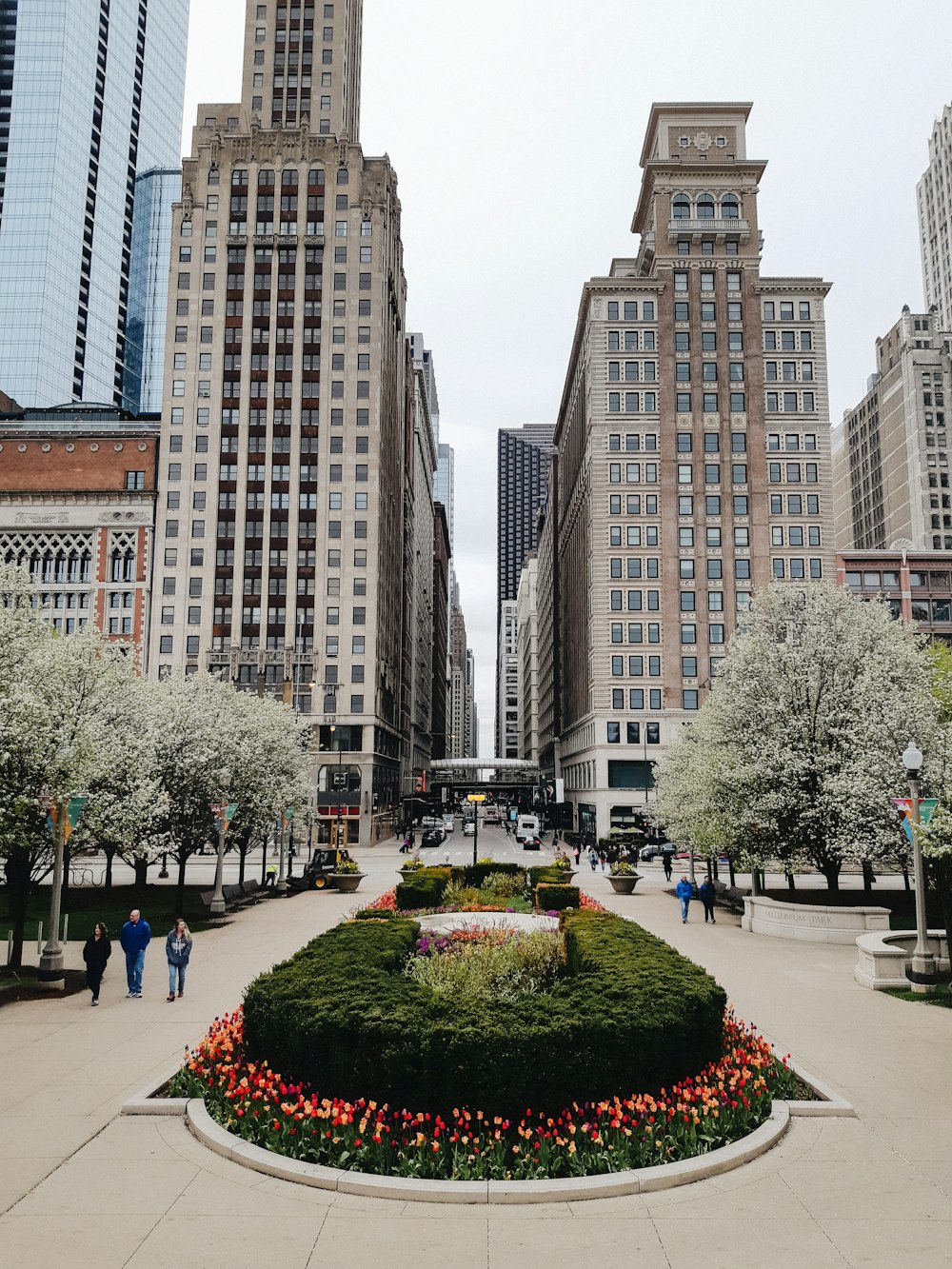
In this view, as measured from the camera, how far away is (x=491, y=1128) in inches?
398

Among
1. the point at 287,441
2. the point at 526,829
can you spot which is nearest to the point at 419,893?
the point at 526,829

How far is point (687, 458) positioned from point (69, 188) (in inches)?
5176

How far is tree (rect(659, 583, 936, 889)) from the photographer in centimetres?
2689

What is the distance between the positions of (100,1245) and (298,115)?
111287 mm

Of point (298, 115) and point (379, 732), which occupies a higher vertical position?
point (298, 115)

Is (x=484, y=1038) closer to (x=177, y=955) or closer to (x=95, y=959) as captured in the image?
(x=177, y=955)

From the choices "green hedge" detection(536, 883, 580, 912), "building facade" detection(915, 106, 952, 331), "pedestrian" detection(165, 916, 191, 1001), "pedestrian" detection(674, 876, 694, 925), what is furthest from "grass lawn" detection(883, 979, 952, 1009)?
"building facade" detection(915, 106, 952, 331)

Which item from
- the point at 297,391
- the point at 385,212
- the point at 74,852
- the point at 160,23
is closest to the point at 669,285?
the point at 385,212

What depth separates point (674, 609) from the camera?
8300 cm

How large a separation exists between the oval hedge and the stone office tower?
6834 cm

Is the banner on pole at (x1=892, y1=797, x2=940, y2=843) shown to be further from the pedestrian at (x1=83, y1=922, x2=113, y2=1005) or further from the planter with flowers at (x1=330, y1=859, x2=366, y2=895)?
the planter with flowers at (x1=330, y1=859, x2=366, y2=895)

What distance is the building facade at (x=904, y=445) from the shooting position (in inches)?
5340

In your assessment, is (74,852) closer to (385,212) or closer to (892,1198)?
(892,1198)

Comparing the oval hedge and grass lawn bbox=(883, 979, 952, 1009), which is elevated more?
the oval hedge
